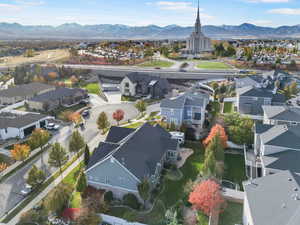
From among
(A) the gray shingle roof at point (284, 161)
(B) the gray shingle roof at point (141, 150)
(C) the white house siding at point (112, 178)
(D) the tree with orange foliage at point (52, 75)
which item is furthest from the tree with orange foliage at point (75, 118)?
(D) the tree with orange foliage at point (52, 75)

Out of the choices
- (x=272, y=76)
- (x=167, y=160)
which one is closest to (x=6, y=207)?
(x=167, y=160)

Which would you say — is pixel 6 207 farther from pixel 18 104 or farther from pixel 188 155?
pixel 18 104

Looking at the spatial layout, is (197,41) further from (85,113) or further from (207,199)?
(207,199)

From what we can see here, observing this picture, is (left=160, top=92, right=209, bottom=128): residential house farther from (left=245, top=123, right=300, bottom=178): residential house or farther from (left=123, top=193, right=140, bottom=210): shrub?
(left=123, top=193, right=140, bottom=210): shrub

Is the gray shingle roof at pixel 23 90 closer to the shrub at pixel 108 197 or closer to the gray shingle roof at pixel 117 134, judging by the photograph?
the gray shingle roof at pixel 117 134

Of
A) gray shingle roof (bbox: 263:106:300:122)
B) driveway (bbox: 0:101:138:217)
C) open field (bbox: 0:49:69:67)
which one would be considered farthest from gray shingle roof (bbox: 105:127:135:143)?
open field (bbox: 0:49:69:67)

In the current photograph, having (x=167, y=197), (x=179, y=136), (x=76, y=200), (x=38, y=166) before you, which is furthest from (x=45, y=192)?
(x=179, y=136)
